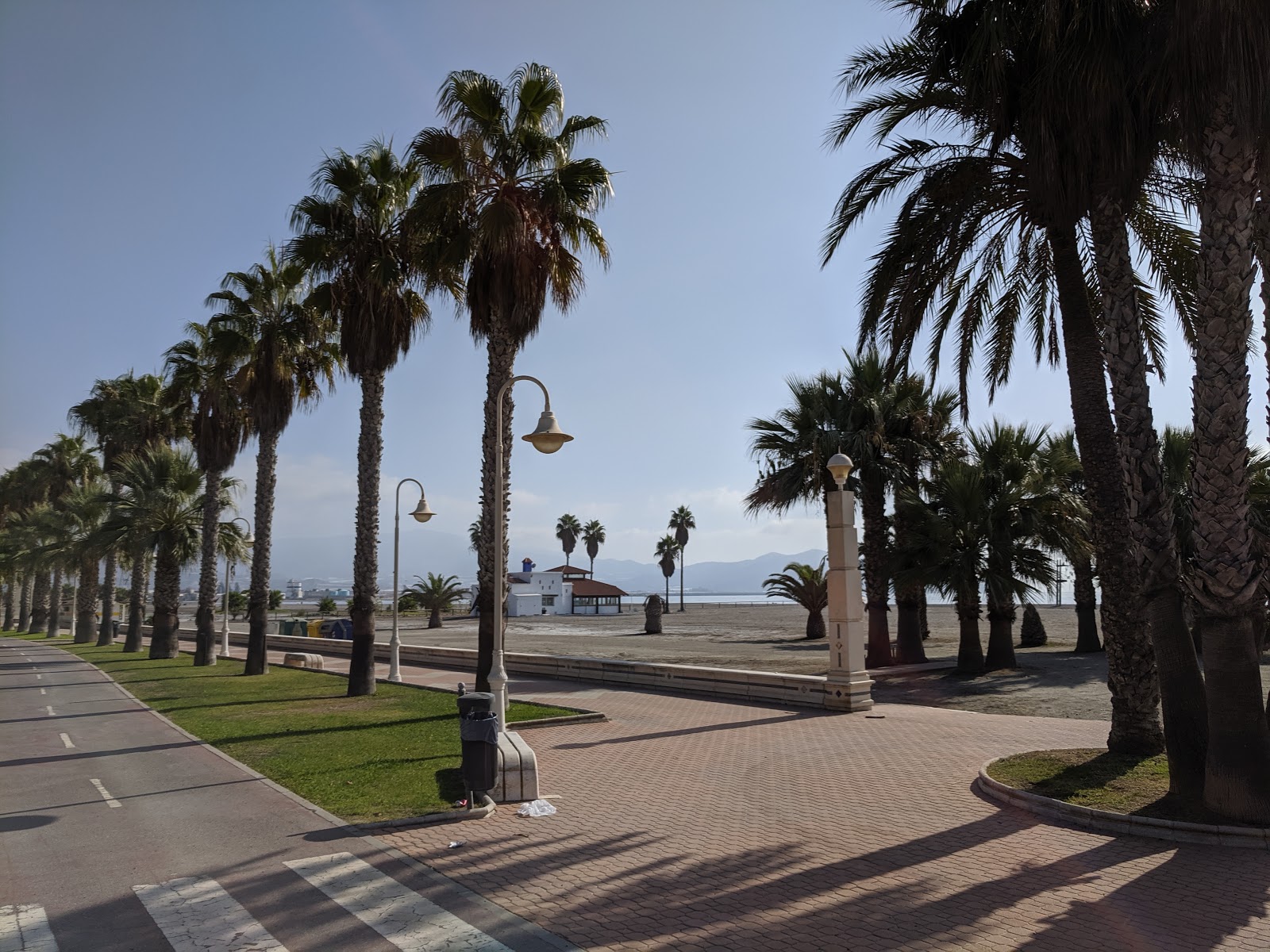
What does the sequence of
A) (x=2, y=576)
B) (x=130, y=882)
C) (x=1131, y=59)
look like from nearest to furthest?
(x=130, y=882) < (x=1131, y=59) < (x=2, y=576)

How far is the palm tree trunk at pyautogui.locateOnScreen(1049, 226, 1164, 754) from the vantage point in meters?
10.4

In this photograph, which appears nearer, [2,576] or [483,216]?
[483,216]

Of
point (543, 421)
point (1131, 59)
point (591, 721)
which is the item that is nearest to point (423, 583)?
point (591, 721)

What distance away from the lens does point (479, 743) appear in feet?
31.0

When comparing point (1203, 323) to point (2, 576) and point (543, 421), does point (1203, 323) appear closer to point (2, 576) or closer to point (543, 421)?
point (543, 421)

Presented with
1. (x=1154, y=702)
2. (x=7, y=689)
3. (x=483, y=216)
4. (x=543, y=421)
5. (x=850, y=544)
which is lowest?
(x=7, y=689)

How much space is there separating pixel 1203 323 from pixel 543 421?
7.55 meters

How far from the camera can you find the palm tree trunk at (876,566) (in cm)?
2286

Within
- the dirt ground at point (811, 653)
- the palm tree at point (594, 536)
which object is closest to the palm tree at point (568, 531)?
the palm tree at point (594, 536)

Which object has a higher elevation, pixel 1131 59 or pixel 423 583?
pixel 1131 59

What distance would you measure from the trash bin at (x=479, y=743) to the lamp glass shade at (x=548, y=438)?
3408 millimetres

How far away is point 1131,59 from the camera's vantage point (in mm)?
9070

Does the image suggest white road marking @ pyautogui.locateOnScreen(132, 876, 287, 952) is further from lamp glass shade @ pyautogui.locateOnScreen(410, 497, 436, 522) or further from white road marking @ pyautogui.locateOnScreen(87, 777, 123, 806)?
lamp glass shade @ pyautogui.locateOnScreen(410, 497, 436, 522)

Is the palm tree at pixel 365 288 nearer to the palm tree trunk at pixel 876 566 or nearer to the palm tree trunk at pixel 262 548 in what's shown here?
the palm tree trunk at pixel 262 548
